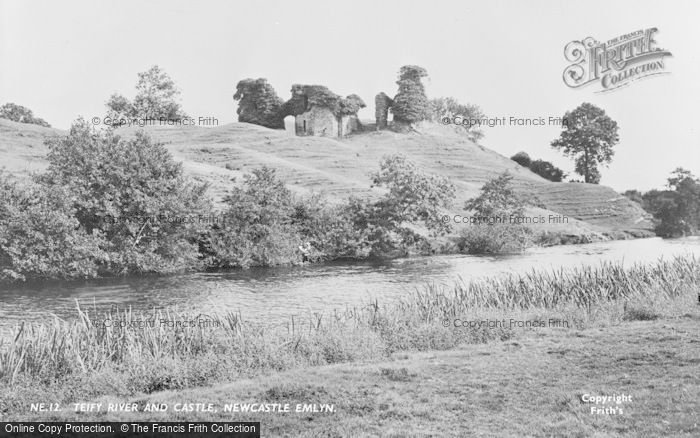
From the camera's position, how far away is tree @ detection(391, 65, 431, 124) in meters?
90.2

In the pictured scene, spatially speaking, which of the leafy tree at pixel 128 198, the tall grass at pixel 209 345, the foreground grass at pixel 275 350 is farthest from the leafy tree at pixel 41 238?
the tall grass at pixel 209 345

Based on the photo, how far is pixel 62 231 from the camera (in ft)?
99.3

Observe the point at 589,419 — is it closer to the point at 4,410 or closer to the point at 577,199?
the point at 4,410

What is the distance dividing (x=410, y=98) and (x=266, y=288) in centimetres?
6655

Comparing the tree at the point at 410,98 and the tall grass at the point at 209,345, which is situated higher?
the tree at the point at 410,98

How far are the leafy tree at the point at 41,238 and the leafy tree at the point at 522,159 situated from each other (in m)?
76.4

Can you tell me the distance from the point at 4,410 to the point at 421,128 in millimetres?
85605

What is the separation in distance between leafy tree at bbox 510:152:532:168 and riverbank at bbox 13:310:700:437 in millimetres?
85329

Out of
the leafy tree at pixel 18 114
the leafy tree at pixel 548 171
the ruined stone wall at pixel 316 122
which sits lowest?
the leafy tree at pixel 548 171

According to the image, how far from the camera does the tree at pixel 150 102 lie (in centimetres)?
6950

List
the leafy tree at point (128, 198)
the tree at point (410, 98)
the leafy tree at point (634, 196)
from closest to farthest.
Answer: the leafy tree at point (128, 198) < the leafy tree at point (634, 196) < the tree at point (410, 98)

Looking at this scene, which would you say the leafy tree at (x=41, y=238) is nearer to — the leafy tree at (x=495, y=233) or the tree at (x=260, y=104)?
the leafy tree at (x=495, y=233)

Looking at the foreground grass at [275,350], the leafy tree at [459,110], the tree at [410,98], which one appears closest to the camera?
the foreground grass at [275,350]

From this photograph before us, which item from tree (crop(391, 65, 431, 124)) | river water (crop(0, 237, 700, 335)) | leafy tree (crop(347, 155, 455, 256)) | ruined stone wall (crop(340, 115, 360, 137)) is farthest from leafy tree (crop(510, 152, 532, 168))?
river water (crop(0, 237, 700, 335))
